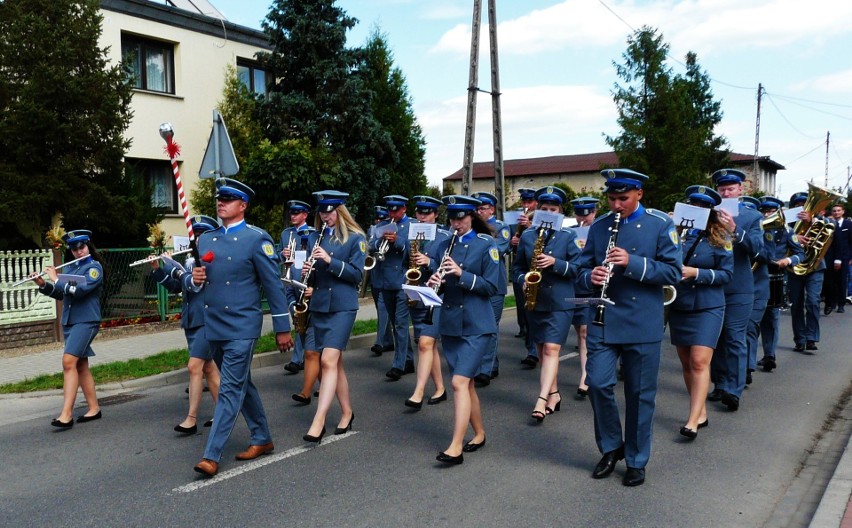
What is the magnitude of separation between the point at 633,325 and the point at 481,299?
3.94ft

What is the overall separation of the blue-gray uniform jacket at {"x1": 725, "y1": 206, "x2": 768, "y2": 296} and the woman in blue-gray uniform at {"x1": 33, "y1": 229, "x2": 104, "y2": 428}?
5.78 metres

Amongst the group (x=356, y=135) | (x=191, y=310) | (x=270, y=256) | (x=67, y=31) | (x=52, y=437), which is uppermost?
(x=67, y=31)

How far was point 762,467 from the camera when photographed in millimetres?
5691

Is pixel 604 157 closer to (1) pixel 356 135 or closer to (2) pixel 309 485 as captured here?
(1) pixel 356 135

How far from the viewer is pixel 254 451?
19.3 feet

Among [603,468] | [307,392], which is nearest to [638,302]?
[603,468]

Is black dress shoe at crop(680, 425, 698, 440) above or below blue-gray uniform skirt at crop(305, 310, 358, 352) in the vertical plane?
below

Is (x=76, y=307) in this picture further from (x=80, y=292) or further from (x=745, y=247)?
(x=745, y=247)

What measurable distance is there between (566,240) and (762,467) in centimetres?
286

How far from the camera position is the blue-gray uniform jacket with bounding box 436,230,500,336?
5.82 m

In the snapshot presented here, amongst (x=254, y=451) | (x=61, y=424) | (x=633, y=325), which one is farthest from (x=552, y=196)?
(x=61, y=424)

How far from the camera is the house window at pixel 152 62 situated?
1995 centimetres

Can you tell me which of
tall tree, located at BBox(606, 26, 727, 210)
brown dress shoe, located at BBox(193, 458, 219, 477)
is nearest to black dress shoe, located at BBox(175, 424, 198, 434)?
brown dress shoe, located at BBox(193, 458, 219, 477)

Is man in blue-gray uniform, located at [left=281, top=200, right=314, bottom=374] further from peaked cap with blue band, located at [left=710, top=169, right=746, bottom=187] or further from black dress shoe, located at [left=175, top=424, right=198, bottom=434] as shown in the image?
peaked cap with blue band, located at [left=710, top=169, right=746, bottom=187]
